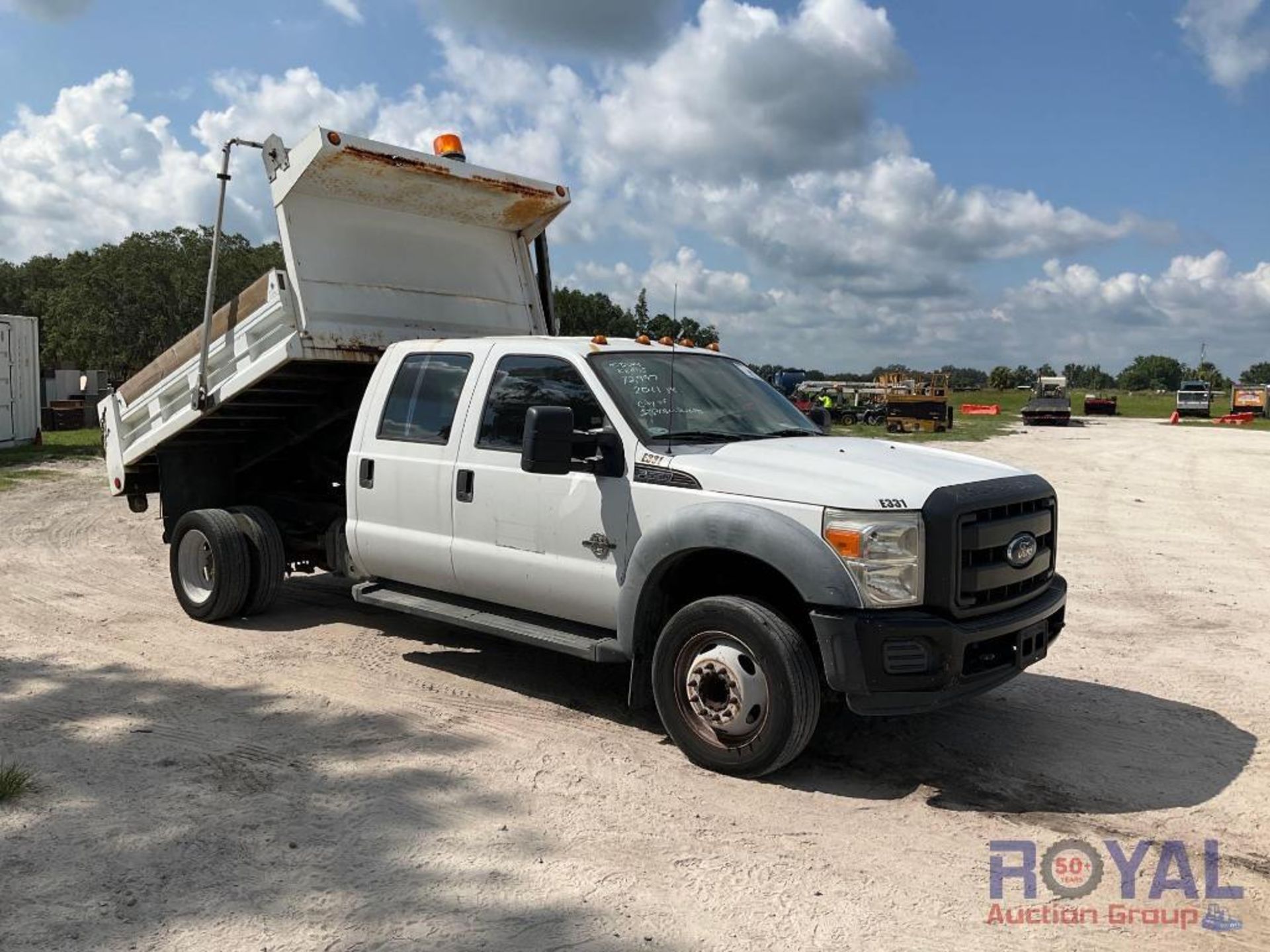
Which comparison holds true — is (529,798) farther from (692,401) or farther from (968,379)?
(968,379)

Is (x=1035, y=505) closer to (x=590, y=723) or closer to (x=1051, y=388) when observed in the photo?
(x=590, y=723)

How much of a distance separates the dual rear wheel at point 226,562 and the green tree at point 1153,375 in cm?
16340

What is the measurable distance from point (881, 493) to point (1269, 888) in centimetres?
199

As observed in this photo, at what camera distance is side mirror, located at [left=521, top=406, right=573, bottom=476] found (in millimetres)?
4703

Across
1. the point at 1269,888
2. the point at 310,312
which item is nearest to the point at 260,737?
the point at 310,312

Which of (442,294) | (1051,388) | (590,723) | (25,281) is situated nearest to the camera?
(590,723)

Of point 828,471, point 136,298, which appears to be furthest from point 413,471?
point 136,298

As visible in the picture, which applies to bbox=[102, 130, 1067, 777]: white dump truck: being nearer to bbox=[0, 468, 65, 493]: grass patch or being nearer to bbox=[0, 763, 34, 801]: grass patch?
bbox=[0, 763, 34, 801]: grass patch

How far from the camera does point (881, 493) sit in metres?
4.23

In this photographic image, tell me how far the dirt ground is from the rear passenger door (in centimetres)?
72

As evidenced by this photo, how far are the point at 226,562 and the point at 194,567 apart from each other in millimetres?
504

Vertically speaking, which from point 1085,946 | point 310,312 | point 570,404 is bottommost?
point 1085,946

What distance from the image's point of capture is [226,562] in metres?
7.04

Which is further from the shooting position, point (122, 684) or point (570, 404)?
point (122, 684)
